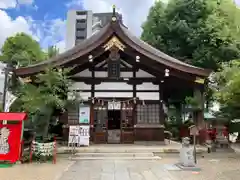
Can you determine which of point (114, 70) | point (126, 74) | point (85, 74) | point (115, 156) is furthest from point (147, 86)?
point (115, 156)

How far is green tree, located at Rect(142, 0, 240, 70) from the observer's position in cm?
1825

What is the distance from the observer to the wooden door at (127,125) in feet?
45.3

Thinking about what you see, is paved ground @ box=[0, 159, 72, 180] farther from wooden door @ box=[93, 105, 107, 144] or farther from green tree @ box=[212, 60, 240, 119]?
green tree @ box=[212, 60, 240, 119]

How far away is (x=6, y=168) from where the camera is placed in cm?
866

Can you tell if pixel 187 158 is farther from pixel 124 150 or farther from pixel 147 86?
pixel 147 86

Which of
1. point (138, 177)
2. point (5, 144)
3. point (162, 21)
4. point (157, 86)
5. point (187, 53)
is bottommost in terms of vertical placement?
point (138, 177)

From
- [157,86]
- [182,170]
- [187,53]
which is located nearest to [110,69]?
[157,86]

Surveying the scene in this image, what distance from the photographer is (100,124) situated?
13.9 metres

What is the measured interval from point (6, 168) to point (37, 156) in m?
1.37

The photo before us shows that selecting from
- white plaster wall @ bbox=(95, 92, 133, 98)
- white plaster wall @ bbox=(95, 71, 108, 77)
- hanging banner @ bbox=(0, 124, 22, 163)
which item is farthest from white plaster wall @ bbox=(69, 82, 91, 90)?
hanging banner @ bbox=(0, 124, 22, 163)

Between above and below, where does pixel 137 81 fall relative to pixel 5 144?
above

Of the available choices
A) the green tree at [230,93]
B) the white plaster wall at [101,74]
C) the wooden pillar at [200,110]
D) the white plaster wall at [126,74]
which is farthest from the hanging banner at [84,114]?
the green tree at [230,93]

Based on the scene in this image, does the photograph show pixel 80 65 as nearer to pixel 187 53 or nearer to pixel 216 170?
pixel 216 170

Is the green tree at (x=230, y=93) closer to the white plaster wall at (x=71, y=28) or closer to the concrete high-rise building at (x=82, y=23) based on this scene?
the white plaster wall at (x=71, y=28)
